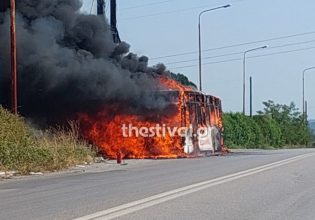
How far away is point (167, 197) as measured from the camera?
616 inches

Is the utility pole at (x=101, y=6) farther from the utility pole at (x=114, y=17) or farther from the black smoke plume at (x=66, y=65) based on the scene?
the black smoke plume at (x=66, y=65)

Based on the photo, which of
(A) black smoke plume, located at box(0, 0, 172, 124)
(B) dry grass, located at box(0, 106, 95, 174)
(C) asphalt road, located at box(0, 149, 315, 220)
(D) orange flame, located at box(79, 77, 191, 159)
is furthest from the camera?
→ (D) orange flame, located at box(79, 77, 191, 159)

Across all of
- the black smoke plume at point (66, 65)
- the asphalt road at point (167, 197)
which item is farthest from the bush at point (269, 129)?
the asphalt road at point (167, 197)

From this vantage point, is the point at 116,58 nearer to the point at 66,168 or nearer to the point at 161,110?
the point at 161,110

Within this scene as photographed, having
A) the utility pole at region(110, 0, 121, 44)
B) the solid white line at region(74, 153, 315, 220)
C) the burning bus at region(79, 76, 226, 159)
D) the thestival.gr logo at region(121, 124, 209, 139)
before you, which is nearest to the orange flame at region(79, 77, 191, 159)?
the burning bus at region(79, 76, 226, 159)

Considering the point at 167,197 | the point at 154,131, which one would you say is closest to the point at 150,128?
the point at 154,131

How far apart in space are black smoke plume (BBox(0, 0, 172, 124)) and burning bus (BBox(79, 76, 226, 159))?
550mm

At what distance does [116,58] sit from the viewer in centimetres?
4306

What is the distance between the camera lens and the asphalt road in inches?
511

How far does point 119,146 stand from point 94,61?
15.7ft

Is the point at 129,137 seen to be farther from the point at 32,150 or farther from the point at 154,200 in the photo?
the point at 154,200

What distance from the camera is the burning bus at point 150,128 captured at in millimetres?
40844

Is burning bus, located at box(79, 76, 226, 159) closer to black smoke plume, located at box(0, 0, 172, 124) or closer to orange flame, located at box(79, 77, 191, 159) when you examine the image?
orange flame, located at box(79, 77, 191, 159)

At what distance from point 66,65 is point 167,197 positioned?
2434 cm
